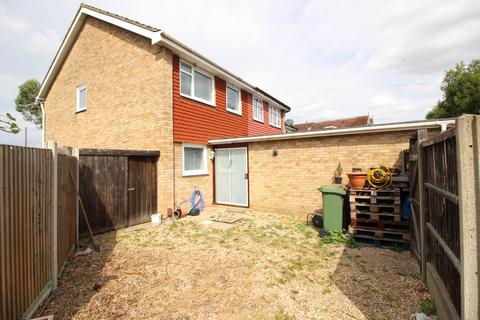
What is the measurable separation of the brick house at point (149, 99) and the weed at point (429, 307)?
6624 millimetres

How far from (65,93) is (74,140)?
2644 mm

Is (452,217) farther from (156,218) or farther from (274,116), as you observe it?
(274,116)

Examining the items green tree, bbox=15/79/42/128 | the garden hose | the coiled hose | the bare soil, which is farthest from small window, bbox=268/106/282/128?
green tree, bbox=15/79/42/128

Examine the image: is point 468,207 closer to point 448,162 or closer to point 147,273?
point 448,162

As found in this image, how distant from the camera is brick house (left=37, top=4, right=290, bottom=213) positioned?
8.00 meters

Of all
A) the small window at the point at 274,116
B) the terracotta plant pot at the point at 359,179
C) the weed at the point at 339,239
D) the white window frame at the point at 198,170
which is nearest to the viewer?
the weed at the point at 339,239

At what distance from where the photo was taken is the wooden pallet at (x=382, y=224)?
511cm

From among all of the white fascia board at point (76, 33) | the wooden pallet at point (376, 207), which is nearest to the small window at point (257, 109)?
the white fascia board at point (76, 33)

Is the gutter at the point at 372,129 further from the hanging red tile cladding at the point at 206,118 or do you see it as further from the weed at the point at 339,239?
the weed at the point at 339,239

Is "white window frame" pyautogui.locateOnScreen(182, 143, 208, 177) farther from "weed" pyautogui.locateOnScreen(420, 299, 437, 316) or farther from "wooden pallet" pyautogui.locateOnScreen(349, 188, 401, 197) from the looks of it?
"weed" pyautogui.locateOnScreen(420, 299, 437, 316)

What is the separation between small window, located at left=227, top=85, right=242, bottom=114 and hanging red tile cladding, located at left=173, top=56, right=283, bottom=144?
324 mm

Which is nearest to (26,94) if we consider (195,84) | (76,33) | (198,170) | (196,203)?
(76,33)

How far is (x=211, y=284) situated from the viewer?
11.8ft

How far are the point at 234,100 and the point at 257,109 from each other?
105 inches
